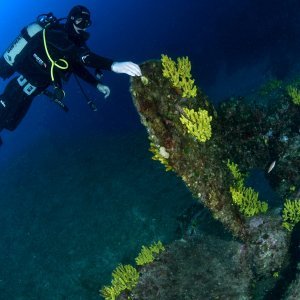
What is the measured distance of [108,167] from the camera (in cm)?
1756

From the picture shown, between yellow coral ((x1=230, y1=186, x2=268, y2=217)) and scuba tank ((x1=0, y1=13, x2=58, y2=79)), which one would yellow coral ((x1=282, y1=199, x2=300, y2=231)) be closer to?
yellow coral ((x1=230, y1=186, x2=268, y2=217))

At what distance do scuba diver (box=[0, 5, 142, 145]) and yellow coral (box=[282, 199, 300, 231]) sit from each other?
154 inches

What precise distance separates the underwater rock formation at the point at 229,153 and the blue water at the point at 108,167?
4.66 m

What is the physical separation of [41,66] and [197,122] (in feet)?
16.8

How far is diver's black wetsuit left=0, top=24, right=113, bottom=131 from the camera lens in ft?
22.1

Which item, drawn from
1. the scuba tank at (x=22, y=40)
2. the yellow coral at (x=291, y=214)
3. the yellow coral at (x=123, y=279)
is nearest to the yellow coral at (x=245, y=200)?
the yellow coral at (x=291, y=214)

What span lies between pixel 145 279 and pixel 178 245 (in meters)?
0.93

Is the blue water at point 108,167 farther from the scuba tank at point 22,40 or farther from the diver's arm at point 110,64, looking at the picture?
the diver's arm at point 110,64

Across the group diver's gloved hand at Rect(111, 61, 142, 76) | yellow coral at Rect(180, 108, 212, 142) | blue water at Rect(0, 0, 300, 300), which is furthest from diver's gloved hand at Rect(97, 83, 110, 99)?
blue water at Rect(0, 0, 300, 300)

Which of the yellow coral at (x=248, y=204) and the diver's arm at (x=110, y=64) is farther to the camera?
the yellow coral at (x=248, y=204)

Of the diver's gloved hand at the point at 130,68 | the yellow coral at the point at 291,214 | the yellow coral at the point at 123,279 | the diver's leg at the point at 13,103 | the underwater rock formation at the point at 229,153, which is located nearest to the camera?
the diver's gloved hand at the point at 130,68

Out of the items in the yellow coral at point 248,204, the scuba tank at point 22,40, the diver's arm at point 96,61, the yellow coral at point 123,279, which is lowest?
the yellow coral at point 248,204

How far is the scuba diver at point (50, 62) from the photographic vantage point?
6.64 m

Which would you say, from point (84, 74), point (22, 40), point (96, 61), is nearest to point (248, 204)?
point (96, 61)
